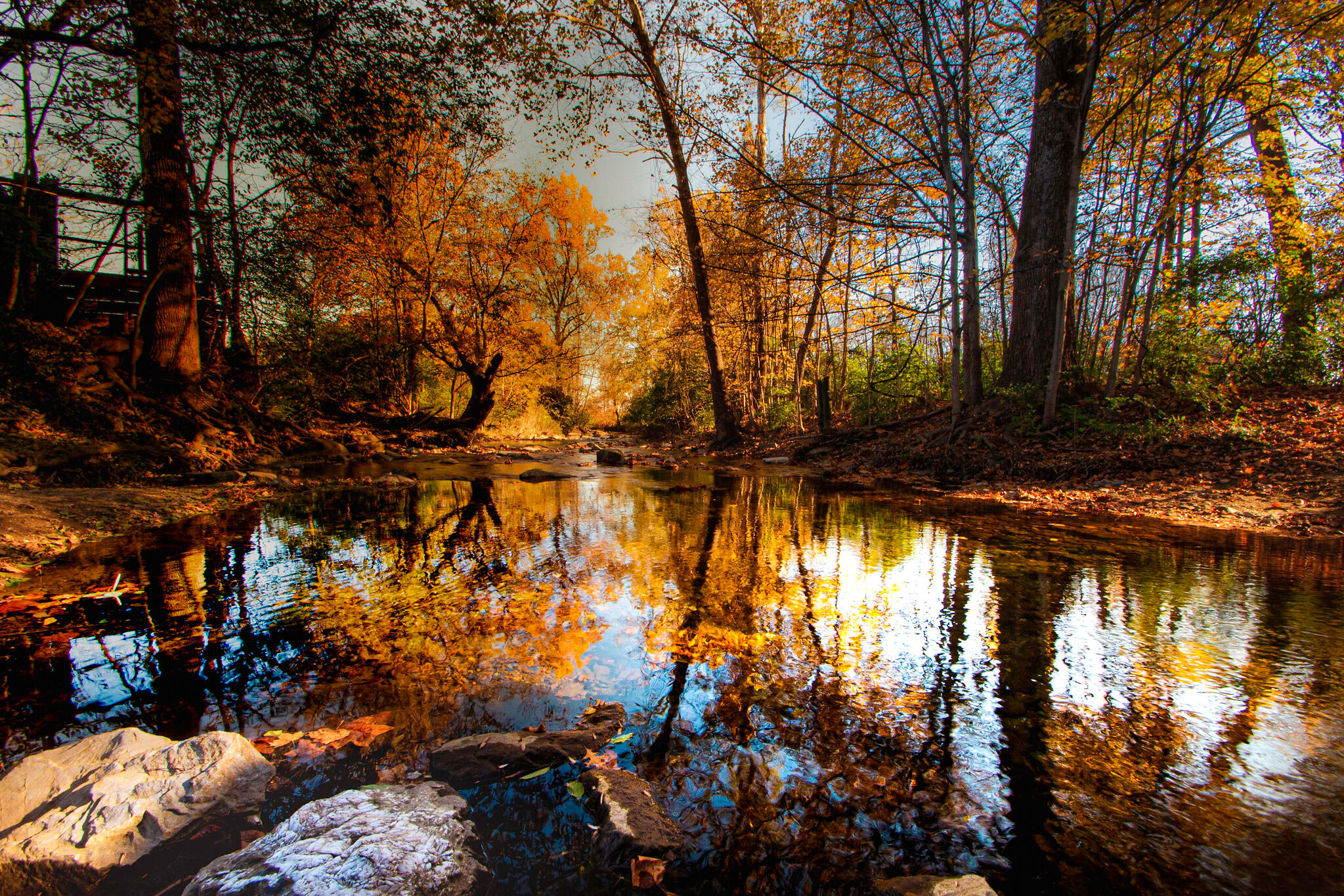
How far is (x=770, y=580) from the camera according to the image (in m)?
3.29

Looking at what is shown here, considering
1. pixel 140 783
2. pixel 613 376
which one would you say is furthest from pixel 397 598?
pixel 613 376

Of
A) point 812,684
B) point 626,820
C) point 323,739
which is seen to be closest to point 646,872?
point 626,820

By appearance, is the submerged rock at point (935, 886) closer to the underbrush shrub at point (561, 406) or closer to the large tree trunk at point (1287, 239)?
the large tree trunk at point (1287, 239)

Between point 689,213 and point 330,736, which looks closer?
point 330,736

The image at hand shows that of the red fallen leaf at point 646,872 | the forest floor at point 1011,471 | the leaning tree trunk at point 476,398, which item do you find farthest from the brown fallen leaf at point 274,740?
the leaning tree trunk at point 476,398

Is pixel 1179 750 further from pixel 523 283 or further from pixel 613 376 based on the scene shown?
pixel 613 376

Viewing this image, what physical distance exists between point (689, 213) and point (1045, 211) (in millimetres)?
7531

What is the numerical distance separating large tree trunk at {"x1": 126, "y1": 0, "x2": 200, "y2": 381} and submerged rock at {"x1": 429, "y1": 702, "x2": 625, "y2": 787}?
31.5ft

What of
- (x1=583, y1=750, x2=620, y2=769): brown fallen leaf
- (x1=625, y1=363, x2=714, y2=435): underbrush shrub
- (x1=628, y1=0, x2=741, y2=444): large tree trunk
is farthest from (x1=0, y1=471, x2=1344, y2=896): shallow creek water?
(x1=625, y1=363, x2=714, y2=435): underbrush shrub

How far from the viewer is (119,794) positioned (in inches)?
48.8

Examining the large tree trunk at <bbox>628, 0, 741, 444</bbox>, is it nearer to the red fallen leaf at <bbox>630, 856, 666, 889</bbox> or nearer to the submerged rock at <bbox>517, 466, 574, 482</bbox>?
the submerged rock at <bbox>517, 466, 574, 482</bbox>

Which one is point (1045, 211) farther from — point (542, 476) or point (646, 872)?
point (646, 872)

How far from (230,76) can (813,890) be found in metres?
11.8

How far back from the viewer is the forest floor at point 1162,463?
16.6 feet
